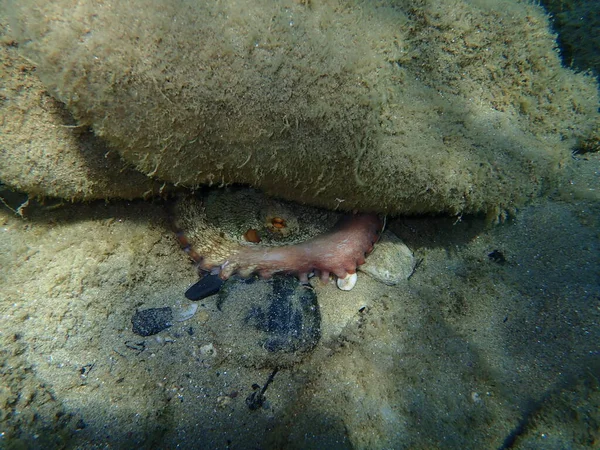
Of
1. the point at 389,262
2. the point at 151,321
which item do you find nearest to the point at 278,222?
the point at 389,262

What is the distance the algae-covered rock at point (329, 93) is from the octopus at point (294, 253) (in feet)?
1.20

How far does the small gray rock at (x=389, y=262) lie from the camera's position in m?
2.54

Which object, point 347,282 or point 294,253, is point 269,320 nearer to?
point 294,253

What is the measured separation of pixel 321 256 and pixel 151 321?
1.41 m

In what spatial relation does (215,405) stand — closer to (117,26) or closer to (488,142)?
(117,26)

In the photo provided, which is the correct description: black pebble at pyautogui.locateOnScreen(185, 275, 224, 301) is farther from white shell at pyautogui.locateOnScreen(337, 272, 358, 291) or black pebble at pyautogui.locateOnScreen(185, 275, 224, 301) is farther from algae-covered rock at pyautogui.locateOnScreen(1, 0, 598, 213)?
white shell at pyautogui.locateOnScreen(337, 272, 358, 291)

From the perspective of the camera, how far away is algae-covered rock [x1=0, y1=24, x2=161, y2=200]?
1.77 metres

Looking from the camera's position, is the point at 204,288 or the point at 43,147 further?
the point at 204,288

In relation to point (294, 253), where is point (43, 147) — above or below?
above

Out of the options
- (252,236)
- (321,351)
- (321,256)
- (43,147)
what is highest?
(43,147)

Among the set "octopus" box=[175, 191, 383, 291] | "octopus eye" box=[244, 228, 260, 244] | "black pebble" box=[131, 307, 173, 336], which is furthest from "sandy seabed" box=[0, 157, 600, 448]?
"octopus eye" box=[244, 228, 260, 244]

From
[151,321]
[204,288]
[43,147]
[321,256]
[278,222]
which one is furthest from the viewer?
[278,222]

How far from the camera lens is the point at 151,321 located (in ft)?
7.32

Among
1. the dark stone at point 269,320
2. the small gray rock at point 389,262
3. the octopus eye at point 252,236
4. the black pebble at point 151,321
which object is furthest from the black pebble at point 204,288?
the small gray rock at point 389,262
